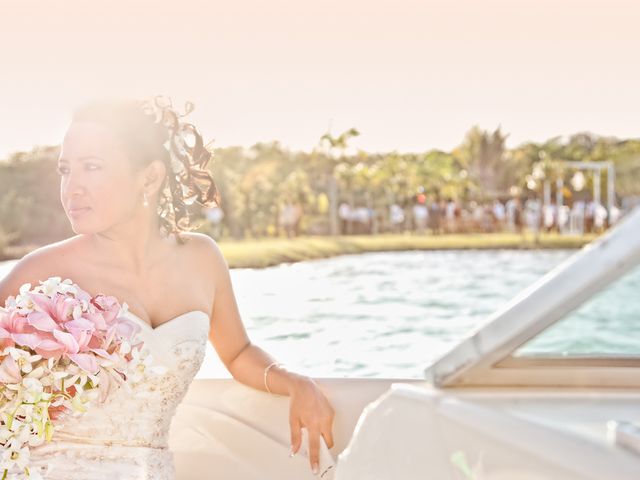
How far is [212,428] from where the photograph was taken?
2695mm

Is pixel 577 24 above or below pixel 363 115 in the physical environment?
above

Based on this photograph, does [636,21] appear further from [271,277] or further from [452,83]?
[271,277]

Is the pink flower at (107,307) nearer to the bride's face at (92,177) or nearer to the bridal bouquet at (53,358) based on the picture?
the bridal bouquet at (53,358)

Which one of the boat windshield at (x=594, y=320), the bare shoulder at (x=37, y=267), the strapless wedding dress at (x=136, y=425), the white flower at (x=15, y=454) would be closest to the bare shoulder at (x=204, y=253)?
the strapless wedding dress at (x=136, y=425)

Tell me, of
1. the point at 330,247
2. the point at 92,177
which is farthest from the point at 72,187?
the point at 330,247

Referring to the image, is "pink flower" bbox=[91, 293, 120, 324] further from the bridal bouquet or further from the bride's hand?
the bride's hand

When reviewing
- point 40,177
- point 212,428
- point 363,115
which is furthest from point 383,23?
point 212,428

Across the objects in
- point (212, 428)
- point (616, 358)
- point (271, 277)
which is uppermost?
point (616, 358)

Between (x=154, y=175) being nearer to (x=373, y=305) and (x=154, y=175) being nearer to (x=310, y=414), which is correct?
(x=310, y=414)

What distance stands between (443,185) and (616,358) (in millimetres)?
41287

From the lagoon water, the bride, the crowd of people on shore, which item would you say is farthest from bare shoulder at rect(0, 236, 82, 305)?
the crowd of people on shore

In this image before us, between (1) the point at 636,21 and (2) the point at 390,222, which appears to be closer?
(1) the point at 636,21

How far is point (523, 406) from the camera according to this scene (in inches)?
45.8

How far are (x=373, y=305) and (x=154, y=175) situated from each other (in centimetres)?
1304
